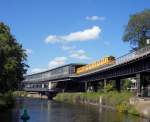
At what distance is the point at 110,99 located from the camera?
9056 centimetres

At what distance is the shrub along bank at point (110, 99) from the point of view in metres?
73.8

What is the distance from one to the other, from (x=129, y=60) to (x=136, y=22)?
177 feet

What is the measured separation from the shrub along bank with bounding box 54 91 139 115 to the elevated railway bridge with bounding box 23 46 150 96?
341cm

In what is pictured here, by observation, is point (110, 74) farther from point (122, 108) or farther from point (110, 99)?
point (122, 108)

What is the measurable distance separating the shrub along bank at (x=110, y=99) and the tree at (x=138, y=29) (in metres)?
22.5

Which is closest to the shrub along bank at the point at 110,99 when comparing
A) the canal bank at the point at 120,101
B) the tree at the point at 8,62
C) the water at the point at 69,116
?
the canal bank at the point at 120,101

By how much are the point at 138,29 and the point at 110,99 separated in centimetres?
4395

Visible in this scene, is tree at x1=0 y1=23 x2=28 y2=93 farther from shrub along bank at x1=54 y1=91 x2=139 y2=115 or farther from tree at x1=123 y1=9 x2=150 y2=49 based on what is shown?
tree at x1=123 y1=9 x2=150 y2=49

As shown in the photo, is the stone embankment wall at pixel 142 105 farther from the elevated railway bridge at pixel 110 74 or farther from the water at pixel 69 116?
the elevated railway bridge at pixel 110 74

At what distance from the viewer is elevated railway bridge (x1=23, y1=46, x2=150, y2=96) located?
7481 centimetres

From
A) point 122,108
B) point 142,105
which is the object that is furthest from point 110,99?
point 142,105

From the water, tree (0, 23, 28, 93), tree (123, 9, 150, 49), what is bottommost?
the water

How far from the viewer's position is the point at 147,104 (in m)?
63.0

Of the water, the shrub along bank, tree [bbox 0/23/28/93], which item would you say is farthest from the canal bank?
tree [bbox 0/23/28/93]
